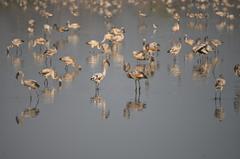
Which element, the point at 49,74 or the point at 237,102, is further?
the point at 49,74

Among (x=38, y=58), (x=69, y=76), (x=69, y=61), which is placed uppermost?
(x=38, y=58)

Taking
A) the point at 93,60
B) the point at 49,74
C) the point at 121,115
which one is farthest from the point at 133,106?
the point at 93,60

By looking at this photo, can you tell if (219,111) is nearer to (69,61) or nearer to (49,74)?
(49,74)

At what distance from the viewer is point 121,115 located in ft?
43.8

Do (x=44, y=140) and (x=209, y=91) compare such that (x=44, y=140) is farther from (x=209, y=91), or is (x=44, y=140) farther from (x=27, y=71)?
(x=27, y=71)

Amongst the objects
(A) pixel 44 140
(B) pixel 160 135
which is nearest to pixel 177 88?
(B) pixel 160 135

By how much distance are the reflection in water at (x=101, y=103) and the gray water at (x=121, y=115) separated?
2 cm

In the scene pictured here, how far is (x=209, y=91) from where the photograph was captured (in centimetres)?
1488

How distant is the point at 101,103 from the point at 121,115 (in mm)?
936

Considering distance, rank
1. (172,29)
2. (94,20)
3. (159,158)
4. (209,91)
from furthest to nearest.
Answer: (94,20)
(172,29)
(209,91)
(159,158)

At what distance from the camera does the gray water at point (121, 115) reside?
1141 cm

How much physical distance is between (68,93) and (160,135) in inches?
139

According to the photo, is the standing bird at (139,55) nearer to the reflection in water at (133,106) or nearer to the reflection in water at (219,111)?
the reflection in water at (133,106)

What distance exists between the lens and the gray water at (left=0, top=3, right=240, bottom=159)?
11406 millimetres
